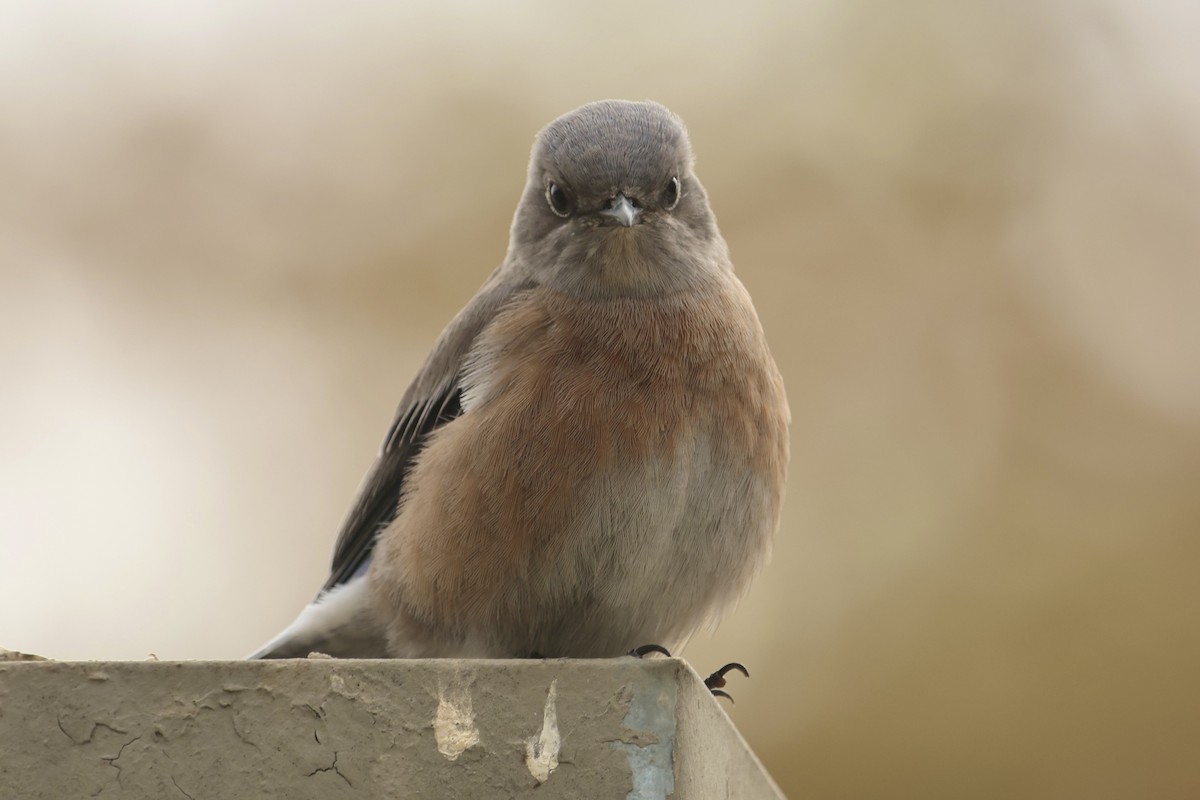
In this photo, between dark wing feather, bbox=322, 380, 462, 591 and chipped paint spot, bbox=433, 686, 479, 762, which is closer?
chipped paint spot, bbox=433, 686, 479, 762

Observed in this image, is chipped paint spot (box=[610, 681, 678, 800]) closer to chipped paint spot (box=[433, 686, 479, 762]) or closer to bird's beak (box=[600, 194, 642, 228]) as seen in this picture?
chipped paint spot (box=[433, 686, 479, 762])

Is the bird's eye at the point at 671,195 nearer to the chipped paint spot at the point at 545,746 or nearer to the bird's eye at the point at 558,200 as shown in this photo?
the bird's eye at the point at 558,200

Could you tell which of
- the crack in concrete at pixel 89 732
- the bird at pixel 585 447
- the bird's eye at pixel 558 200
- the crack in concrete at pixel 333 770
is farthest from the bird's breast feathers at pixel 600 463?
the crack in concrete at pixel 89 732

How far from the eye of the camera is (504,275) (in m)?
5.52

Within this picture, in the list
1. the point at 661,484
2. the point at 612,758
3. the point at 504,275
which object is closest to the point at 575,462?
the point at 661,484

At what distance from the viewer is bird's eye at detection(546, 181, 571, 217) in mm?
5410

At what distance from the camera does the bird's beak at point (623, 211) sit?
5195mm

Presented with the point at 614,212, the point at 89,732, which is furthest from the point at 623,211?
the point at 89,732

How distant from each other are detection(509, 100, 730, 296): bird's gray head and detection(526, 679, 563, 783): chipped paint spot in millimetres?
2292

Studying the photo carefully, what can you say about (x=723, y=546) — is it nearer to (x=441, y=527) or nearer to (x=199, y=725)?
(x=441, y=527)

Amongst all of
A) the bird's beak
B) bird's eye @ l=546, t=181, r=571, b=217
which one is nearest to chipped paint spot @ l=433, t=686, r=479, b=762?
the bird's beak

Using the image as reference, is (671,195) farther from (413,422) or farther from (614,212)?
(413,422)

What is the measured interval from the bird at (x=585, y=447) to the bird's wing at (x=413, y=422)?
13 mm

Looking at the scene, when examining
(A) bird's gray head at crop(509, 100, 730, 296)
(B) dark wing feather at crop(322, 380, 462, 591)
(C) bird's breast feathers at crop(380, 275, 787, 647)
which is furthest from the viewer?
(B) dark wing feather at crop(322, 380, 462, 591)
